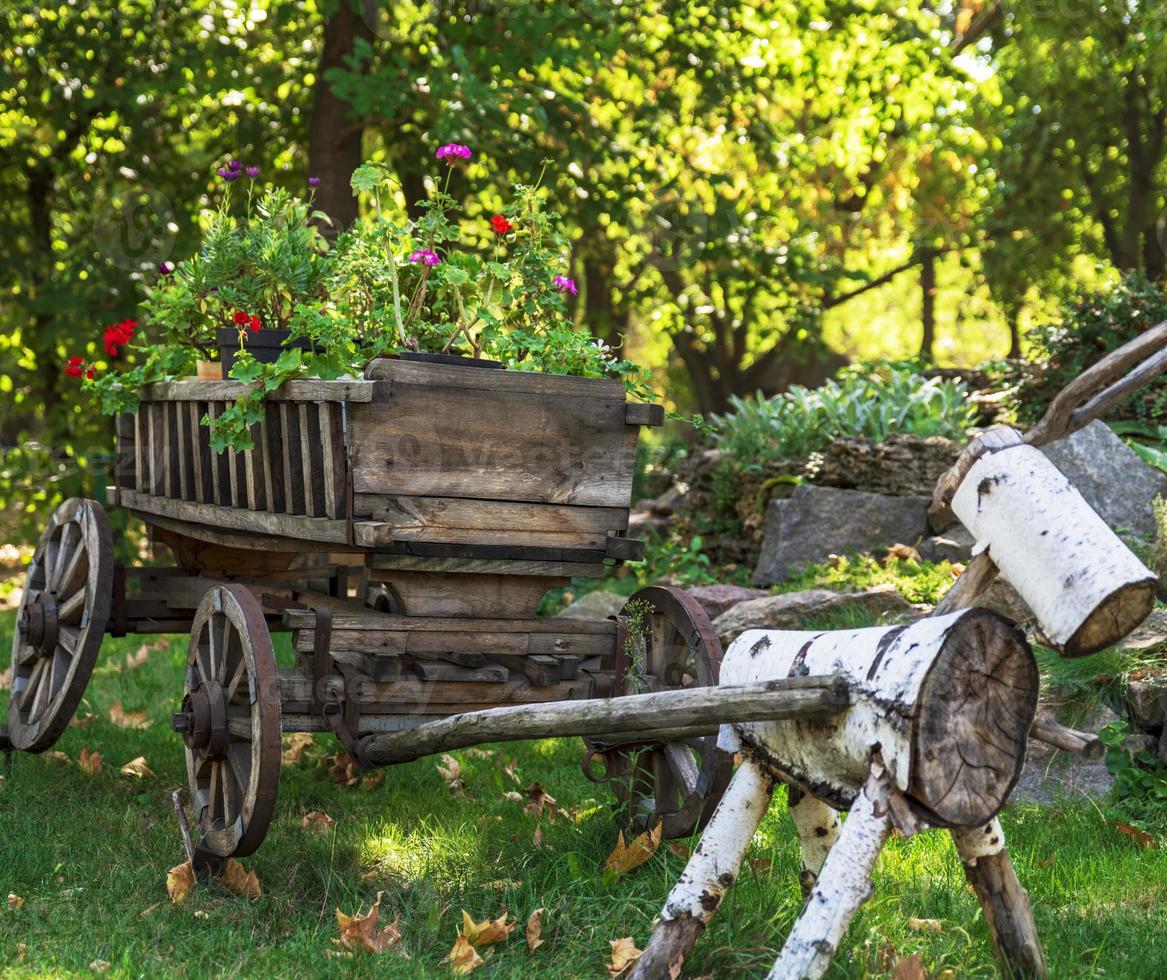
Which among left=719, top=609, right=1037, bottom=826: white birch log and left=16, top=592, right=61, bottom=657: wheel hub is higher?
left=719, top=609, right=1037, bottom=826: white birch log

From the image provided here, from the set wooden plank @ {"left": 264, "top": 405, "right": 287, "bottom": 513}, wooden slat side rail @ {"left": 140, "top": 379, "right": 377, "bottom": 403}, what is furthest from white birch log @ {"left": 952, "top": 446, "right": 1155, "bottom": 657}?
wooden plank @ {"left": 264, "top": 405, "right": 287, "bottom": 513}

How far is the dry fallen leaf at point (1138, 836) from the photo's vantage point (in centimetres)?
391

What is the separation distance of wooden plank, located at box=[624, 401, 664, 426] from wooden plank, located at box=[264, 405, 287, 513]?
1044mm

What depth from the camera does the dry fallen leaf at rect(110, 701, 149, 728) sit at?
5848 millimetres

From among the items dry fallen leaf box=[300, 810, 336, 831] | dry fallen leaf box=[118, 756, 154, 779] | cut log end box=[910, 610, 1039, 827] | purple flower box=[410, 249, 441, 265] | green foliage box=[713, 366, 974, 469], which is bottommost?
dry fallen leaf box=[118, 756, 154, 779]

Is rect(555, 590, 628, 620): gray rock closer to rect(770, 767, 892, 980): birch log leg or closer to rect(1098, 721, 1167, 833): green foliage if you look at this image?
rect(1098, 721, 1167, 833): green foliage

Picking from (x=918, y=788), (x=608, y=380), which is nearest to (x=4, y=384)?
(x=608, y=380)

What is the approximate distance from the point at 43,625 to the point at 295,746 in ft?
3.92

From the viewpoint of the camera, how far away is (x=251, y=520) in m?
4.04

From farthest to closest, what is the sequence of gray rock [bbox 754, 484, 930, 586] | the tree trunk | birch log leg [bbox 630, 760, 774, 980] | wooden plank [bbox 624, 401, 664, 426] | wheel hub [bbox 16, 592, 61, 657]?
the tree trunk → gray rock [bbox 754, 484, 930, 586] → wheel hub [bbox 16, 592, 61, 657] → wooden plank [bbox 624, 401, 664, 426] → birch log leg [bbox 630, 760, 774, 980]

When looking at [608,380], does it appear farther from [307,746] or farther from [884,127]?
[884,127]

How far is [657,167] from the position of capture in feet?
31.9

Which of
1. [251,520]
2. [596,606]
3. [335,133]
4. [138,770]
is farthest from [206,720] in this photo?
[335,133]

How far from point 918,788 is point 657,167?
310 inches
